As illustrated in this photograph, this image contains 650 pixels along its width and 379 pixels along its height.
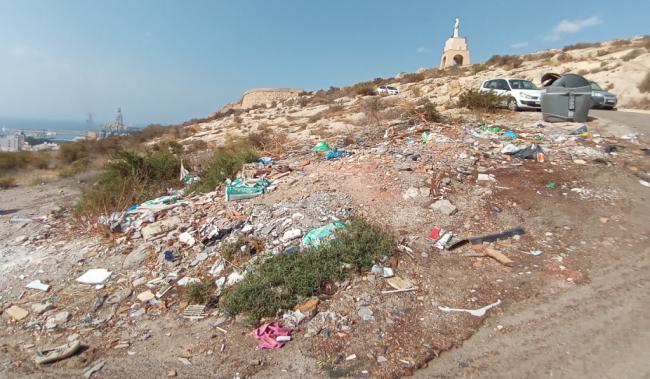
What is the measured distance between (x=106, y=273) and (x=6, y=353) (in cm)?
123

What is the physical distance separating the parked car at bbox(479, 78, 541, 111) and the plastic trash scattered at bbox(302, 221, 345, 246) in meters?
9.53

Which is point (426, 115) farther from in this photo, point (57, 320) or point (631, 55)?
point (631, 55)

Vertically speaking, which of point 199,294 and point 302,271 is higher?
point 302,271

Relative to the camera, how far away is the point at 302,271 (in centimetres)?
355

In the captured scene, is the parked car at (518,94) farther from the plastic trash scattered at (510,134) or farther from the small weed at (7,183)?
the small weed at (7,183)

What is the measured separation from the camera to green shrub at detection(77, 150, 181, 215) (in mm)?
6218

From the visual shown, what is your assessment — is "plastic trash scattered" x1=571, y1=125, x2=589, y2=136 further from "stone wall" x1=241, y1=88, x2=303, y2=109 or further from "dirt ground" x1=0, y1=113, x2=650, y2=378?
"stone wall" x1=241, y1=88, x2=303, y2=109

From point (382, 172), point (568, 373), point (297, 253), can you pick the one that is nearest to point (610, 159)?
point (382, 172)

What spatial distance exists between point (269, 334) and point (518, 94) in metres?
12.1

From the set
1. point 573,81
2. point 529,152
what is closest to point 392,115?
point 573,81

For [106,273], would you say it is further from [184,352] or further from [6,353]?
[184,352]

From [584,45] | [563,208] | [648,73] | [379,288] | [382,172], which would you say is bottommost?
[379,288]

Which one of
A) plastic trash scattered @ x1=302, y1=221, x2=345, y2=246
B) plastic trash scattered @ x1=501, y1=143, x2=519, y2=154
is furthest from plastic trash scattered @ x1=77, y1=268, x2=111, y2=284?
plastic trash scattered @ x1=501, y1=143, x2=519, y2=154

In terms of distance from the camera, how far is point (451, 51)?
114 ft
